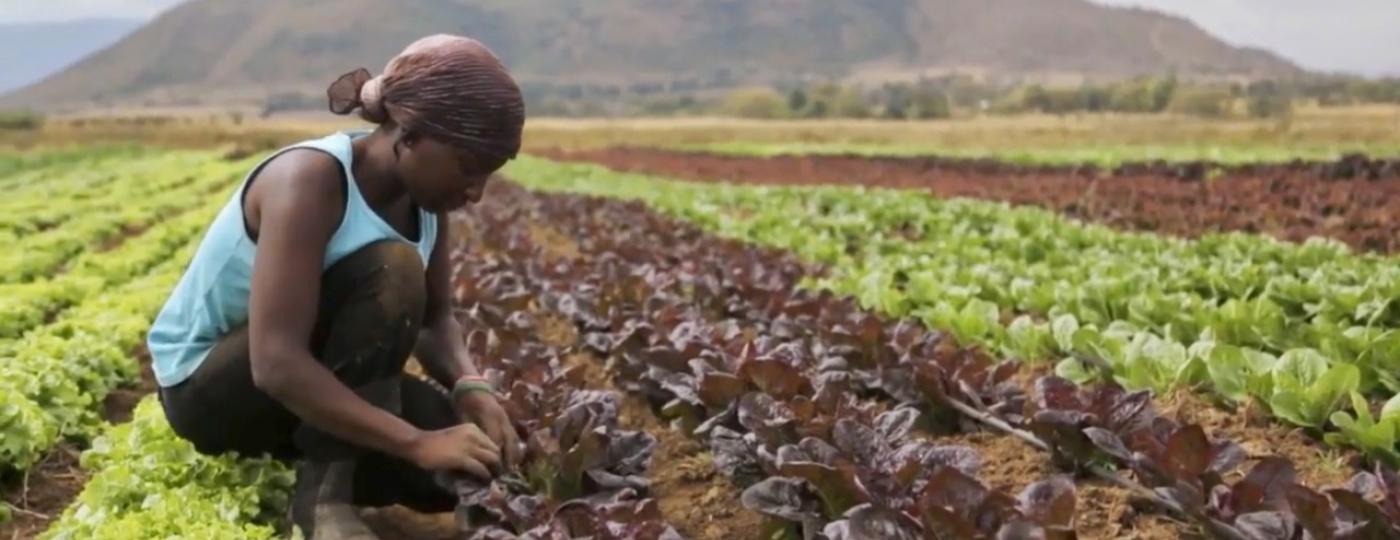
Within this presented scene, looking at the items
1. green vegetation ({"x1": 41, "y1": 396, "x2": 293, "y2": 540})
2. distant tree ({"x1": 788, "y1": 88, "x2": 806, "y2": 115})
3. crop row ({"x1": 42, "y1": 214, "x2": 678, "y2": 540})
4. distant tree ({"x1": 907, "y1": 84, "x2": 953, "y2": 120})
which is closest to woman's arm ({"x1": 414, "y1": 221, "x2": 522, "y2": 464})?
crop row ({"x1": 42, "y1": 214, "x2": 678, "y2": 540})

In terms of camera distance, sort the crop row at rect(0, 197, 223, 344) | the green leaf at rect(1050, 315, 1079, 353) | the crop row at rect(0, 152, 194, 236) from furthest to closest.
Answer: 1. the crop row at rect(0, 152, 194, 236)
2. the crop row at rect(0, 197, 223, 344)
3. the green leaf at rect(1050, 315, 1079, 353)

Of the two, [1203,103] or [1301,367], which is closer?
[1301,367]

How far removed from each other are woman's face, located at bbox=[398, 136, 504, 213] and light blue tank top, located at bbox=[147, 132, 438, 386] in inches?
7.4

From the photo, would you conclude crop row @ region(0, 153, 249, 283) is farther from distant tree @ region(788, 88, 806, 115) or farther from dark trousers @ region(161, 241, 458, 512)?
distant tree @ region(788, 88, 806, 115)

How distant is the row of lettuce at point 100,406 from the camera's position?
3.70 meters

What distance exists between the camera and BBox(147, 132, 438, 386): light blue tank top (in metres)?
3.53

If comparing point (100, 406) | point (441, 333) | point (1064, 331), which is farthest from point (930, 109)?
point (441, 333)

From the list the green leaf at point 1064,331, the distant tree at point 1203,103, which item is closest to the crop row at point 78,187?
the green leaf at point 1064,331

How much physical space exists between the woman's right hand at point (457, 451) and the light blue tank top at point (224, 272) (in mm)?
550

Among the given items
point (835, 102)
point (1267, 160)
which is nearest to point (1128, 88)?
point (835, 102)

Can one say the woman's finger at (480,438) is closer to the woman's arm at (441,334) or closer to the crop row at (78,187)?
the woman's arm at (441,334)

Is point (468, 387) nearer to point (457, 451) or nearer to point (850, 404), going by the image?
point (457, 451)

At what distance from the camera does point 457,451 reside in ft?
11.5

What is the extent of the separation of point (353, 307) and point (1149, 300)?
4.49 m
